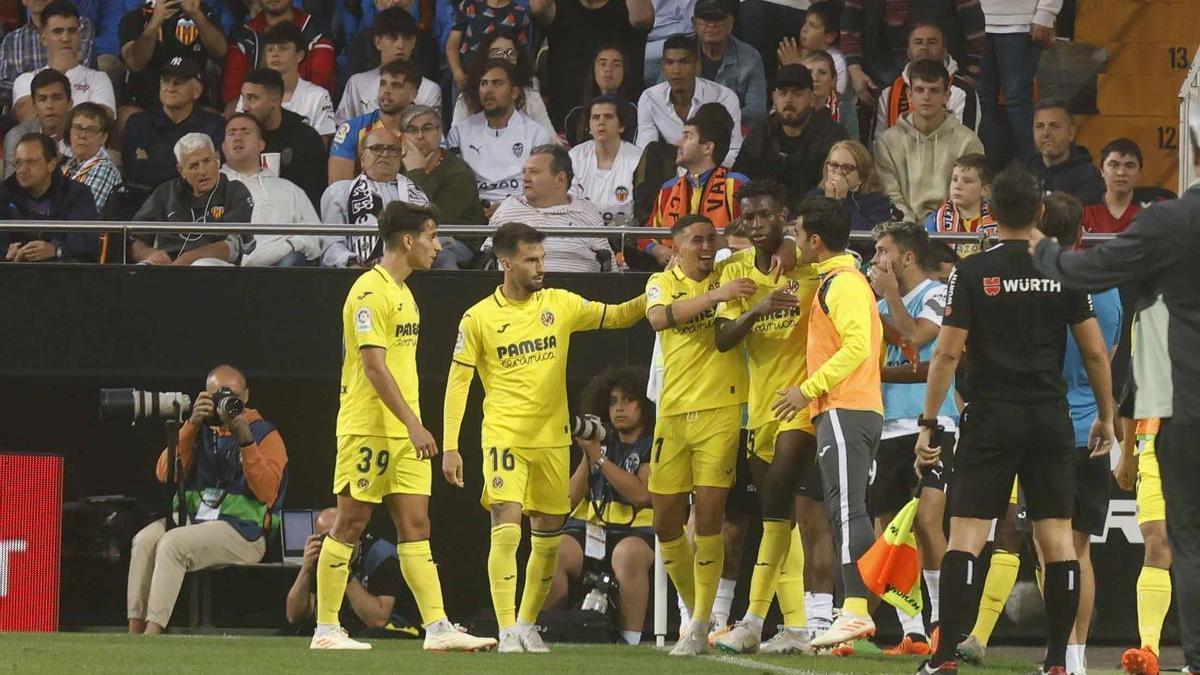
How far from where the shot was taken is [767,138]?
43.6ft

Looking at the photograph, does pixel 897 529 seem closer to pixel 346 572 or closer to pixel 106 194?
pixel 346 572

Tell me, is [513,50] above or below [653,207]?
above

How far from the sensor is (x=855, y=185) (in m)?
12.3

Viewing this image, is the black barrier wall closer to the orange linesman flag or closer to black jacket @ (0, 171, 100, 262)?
black jacket @ (0, 171, 100, 262)

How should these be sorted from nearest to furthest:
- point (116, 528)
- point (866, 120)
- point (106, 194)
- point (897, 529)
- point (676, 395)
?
point (897, 529) → point (676, 395) → point (116, 528) → point (106, 194) → point (866, 120)

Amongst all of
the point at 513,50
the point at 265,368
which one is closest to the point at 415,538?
the point at 265,368

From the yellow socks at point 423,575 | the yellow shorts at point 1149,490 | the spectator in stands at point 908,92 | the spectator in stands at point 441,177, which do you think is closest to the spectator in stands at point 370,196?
the spectator in stands at point 441,177

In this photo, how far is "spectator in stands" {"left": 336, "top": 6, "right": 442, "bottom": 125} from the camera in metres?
14.6

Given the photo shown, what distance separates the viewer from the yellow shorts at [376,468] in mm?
9562

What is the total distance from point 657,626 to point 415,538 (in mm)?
2270

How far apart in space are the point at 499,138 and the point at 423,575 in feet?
16.5

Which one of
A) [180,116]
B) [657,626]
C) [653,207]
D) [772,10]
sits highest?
[772,10]

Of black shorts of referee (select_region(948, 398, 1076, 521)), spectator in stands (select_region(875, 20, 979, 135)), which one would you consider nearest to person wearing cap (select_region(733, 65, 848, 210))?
spectator in stands (select_region(875, 20, 979, 135))

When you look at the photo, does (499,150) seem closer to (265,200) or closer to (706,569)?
(265,200)
